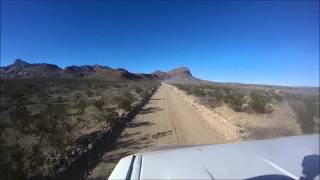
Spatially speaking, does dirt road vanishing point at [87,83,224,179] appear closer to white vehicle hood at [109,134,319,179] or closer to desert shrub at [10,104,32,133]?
desert shrub at [10,104,32,133]

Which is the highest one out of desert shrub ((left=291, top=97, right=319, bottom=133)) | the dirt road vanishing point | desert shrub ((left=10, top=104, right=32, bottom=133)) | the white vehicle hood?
desert shrub ((left=291, top=97, right=319, bottom=133))

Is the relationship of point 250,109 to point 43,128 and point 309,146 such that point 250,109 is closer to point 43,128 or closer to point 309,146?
point 43,128

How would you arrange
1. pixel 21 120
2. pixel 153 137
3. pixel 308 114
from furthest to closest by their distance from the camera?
1. pixel 21 120
2. pixel 153 137
3. pixel 308 114

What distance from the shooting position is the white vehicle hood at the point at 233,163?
259cm

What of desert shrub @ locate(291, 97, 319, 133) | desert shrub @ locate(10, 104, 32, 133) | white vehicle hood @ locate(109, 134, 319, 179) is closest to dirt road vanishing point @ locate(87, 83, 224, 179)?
desert shrub @ locate(291, 97, 319, 133)

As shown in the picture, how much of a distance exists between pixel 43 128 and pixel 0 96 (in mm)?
10239

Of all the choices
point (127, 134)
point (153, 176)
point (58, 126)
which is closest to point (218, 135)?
point (127, 134)

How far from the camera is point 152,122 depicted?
16656 mm

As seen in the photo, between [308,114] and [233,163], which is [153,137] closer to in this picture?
[308,114]

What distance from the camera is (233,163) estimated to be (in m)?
2.86

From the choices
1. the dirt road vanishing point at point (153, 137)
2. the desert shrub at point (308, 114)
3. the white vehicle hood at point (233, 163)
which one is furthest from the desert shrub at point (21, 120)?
the white vehicle hood at point (233, 163)

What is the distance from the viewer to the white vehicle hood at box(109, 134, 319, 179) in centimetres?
259

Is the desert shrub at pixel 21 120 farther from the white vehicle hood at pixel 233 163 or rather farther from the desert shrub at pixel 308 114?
the white vehicle hood at pixel 233 163

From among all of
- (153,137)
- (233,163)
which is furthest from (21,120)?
(233,163)
